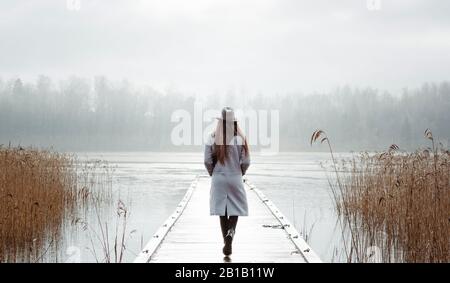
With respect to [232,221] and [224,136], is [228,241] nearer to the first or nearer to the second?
[232,221]

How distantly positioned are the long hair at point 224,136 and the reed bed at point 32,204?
205 cm

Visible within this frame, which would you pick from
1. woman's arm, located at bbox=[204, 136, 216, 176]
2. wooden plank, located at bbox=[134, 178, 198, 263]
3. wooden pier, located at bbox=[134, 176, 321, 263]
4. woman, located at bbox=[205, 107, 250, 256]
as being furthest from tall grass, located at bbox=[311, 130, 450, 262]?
wooden plank, located at bbox=[134, 178, 198, 263]

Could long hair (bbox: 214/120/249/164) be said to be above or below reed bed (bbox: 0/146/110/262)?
above

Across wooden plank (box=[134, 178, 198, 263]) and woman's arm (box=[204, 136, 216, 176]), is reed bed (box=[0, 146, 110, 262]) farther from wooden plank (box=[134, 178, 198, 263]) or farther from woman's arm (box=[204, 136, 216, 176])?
woman's arm (box=[204, 136, 216, 176])

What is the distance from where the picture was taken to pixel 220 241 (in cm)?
634

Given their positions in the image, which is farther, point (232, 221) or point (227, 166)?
point (232, 221)

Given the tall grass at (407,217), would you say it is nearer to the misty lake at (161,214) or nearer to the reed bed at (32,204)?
the misty lake at (161,214)

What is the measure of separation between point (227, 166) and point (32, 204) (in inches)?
132

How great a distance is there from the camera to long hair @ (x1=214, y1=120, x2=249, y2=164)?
4.82 meters

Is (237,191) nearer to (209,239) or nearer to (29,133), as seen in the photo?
(209,239)

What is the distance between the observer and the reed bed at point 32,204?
705 cm

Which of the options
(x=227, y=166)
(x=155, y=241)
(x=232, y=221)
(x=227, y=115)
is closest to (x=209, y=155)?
(x=227, y=166)

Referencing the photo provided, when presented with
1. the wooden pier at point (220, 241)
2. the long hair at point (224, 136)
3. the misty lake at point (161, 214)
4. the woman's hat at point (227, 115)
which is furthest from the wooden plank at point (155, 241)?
the woman's hat at point (227, 115)
